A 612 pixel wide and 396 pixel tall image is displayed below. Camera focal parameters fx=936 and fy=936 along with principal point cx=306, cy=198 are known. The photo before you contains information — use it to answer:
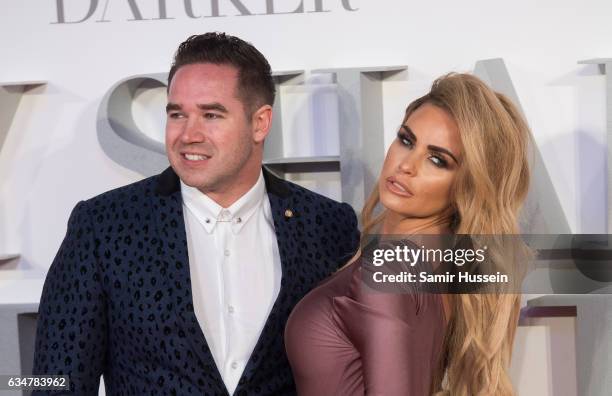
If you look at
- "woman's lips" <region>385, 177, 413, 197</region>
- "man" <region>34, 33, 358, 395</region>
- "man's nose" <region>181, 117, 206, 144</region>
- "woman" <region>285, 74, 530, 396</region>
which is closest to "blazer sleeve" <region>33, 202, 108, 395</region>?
"man" <region>34, 33, 358, 395</region>

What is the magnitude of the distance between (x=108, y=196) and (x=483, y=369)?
30.7 inches

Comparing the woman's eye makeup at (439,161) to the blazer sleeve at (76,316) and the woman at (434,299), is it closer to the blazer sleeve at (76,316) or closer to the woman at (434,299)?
the woman at (434,299)

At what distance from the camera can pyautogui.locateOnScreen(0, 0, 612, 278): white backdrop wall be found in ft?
7.07

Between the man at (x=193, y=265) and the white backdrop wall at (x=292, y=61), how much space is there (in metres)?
0.40

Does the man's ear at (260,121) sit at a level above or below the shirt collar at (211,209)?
above

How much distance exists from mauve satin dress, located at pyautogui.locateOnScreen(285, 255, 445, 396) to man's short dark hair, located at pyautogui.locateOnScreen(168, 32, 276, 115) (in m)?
0.43

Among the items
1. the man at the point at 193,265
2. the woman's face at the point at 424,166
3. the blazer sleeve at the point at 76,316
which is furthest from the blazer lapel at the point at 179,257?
the woman's face at the point at 424,166

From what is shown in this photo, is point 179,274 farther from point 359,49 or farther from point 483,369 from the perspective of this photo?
point 359,49

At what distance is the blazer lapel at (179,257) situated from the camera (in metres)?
1.71

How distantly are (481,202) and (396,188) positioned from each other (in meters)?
0.16

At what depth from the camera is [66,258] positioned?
1.75 meters

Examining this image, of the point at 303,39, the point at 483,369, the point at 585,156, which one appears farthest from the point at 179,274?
the point at 585,156

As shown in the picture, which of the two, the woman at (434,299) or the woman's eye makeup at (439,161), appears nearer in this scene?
the woman at (434,299)

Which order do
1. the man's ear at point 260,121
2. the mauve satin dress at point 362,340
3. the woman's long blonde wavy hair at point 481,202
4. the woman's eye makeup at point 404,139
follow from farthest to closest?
the man's ear at point 260,121 < the woman's eye makeup at point 404,139 < the woman's long blonde wavy hair at point 481,202 < the mauve satin dress at point 362,340
